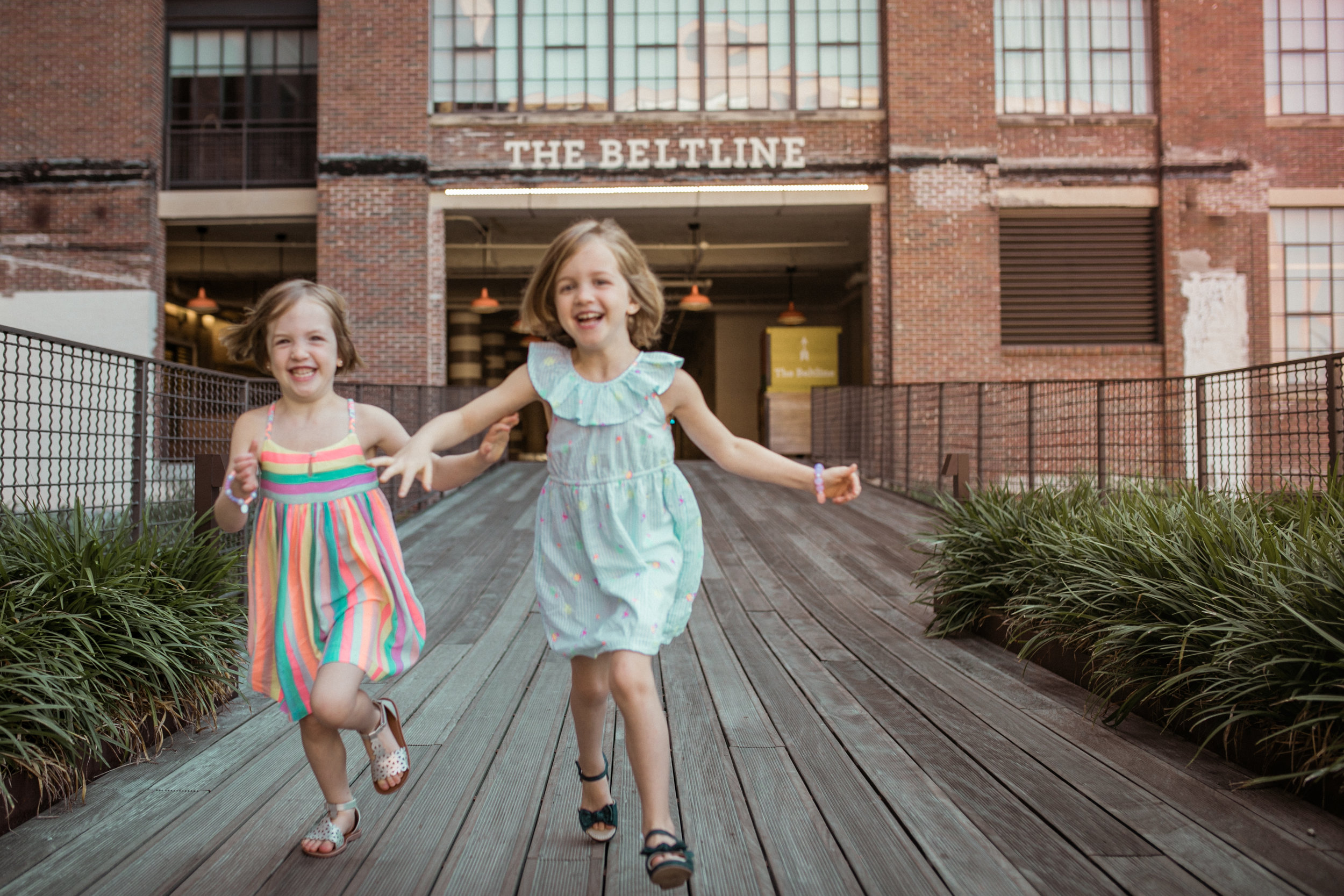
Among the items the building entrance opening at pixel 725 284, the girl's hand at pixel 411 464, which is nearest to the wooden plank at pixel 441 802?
the girl's hand at pixel 411 464

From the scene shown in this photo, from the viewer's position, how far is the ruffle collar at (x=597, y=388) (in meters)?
2.19

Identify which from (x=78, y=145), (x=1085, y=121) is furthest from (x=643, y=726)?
(x=78, y=145)

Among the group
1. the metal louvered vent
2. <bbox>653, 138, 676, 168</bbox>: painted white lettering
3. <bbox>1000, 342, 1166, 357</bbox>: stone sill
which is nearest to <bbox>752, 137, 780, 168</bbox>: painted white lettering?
<bbox>653, 138, 676, 168</bbox>: painted white lettering

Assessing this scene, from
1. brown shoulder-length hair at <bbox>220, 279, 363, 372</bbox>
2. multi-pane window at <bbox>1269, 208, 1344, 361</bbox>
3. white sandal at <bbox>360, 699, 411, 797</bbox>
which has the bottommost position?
white sandal at <bbox>360, 699, 411, 797</bbox>

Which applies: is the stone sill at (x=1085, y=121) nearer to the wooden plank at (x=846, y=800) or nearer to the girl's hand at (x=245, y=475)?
the wooden plank at (x=846, y=800)

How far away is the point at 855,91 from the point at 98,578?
41.2 ft

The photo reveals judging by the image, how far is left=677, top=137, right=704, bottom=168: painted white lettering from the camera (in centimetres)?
1323

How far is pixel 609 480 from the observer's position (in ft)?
7.14

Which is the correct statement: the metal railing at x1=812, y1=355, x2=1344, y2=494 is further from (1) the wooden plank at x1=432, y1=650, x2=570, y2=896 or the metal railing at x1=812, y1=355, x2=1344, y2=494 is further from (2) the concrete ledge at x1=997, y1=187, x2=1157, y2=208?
(1) the wooden plank at x1=432, y1=650, x2=570, y2=896

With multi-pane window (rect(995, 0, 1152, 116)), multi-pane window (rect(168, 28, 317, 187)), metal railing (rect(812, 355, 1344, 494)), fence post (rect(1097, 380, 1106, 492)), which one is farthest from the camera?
multi-pane window (rect(168, 28, 317, 187))

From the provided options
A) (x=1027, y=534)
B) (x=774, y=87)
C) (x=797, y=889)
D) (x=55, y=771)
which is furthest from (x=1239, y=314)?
(x=55, y=771)

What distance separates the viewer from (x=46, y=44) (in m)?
13.1

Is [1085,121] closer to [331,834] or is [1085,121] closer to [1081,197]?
[1081,197]

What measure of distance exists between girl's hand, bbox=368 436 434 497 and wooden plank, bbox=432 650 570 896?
0.90 metres
